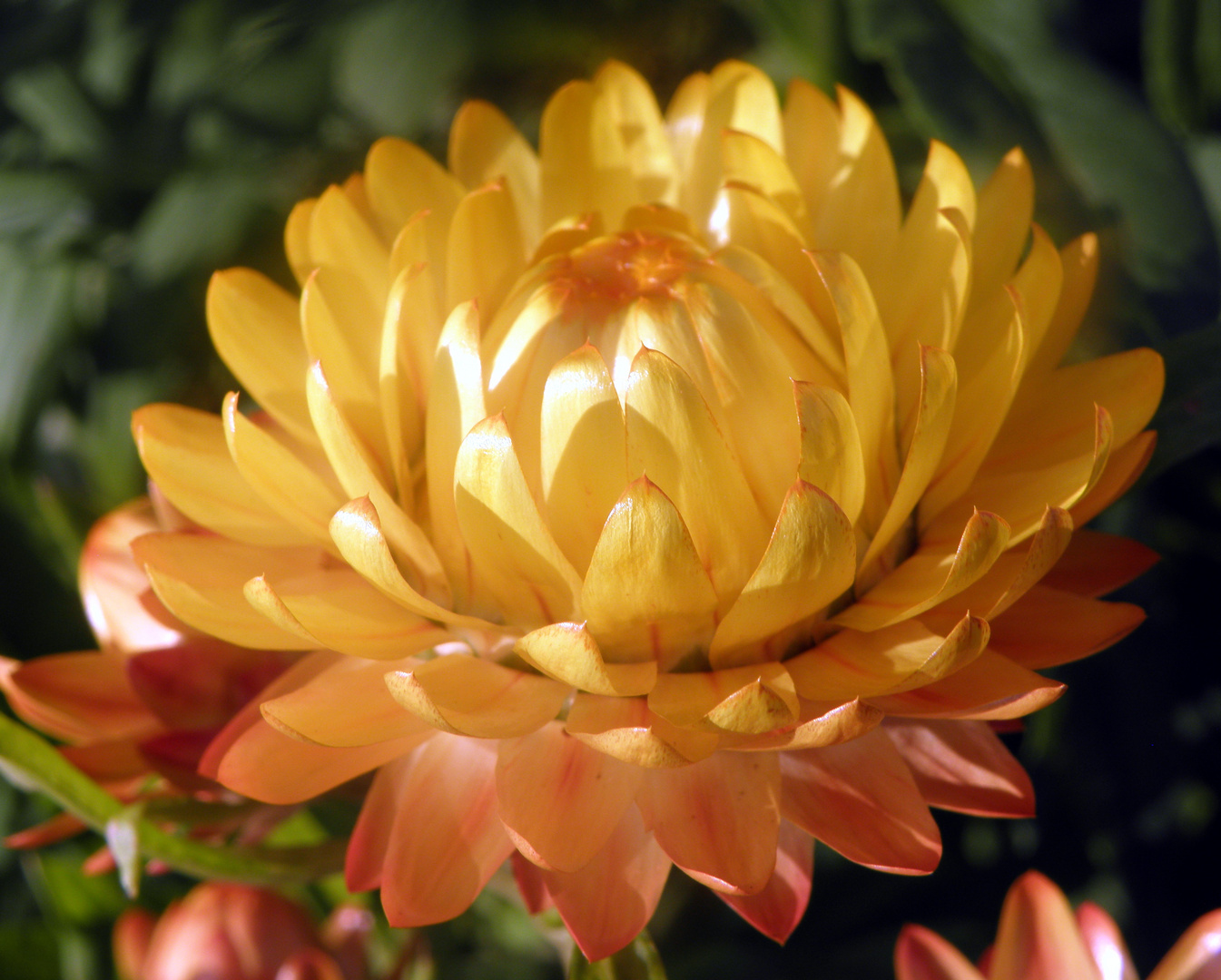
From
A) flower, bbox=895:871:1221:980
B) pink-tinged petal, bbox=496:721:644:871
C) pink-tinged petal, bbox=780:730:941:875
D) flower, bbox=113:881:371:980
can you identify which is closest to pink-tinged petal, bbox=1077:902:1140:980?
flower, bbox=895:871:1221:980

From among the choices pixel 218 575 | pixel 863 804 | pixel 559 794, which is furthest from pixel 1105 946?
pixel 218 575

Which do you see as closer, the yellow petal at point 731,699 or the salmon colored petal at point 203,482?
the yellow petal at point 731,699

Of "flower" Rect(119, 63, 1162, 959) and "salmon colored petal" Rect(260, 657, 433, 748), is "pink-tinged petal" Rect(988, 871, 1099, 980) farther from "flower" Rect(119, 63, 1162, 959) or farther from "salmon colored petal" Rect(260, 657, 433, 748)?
"salmon colored petal" Rect(260, 657, 433, 748)

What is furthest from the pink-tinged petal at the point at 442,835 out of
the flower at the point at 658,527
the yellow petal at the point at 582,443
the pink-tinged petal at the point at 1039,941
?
the pink-tinged petal at the point at 1039,941

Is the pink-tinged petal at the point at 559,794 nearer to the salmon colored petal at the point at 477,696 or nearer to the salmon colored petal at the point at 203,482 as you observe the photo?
the salmon colored petal at the point at 477,696

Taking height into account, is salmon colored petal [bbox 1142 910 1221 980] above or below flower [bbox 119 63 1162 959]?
below

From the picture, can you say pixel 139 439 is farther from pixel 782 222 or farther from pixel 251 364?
pixel 782 222
